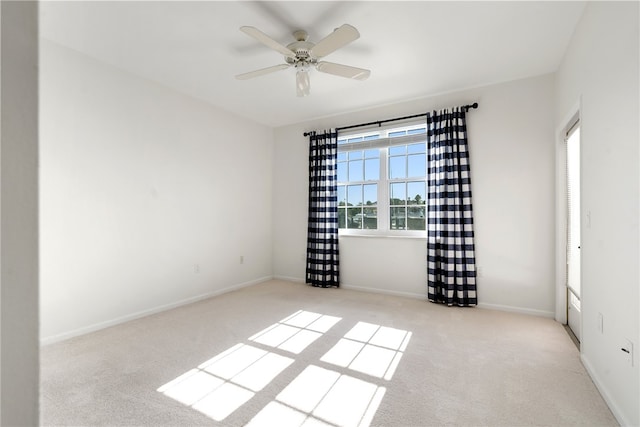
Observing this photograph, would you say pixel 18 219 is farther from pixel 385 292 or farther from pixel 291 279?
pixel 291 279

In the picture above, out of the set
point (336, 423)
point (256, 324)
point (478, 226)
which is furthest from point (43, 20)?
point (478, 226)

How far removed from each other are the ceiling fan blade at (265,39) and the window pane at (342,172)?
7.30ft

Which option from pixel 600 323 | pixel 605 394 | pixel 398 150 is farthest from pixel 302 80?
pixel 605 394

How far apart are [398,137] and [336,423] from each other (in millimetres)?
3375

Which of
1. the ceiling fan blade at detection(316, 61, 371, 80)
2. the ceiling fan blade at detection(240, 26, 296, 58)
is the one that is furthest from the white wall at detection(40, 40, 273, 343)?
the ceiling fan blade at detection(316, 61, 371, 80)

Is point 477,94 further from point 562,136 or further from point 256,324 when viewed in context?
point 256,324

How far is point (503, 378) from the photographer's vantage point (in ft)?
6.41

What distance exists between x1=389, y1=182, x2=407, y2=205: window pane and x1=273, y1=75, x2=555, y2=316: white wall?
1.77 ft

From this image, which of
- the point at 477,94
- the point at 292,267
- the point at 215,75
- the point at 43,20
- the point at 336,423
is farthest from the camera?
the point at 292,267

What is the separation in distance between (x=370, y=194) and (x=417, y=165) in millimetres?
756

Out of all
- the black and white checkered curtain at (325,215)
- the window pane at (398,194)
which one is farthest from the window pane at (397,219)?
the black and white checkered curtain at (325,215)

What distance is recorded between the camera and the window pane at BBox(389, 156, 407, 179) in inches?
159

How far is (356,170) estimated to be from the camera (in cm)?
440

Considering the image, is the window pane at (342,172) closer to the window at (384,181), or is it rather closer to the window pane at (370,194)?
the window at (384,181)
